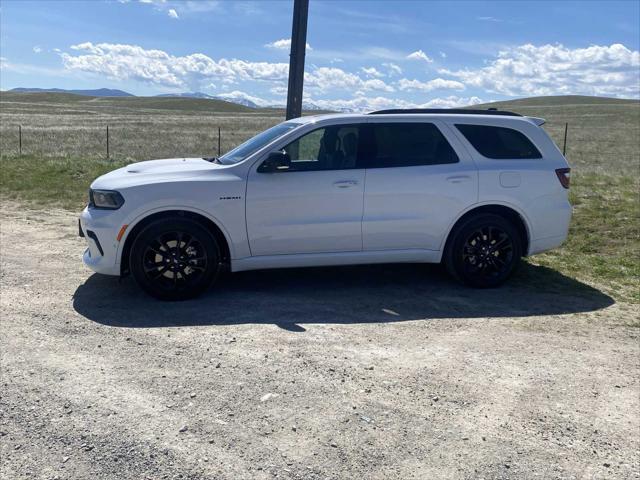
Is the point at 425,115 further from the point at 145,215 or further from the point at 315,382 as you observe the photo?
the point at 315,382

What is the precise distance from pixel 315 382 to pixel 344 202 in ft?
7.72

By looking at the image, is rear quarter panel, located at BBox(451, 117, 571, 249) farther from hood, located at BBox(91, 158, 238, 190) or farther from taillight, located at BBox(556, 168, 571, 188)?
hood, located at BBox(91, 158, 238, 190)

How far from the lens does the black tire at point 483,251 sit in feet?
21.0

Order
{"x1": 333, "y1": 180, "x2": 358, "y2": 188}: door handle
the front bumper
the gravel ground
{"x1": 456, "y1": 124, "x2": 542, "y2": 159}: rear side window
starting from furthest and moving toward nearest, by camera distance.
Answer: {"x1": 456, "y1": 124, "x2": 542, "y2": 159}: rear side window → {"x1": 333, "y1": 180, "x2": 358, "y2": 188}: door handle → the front bumper → the gravel ground

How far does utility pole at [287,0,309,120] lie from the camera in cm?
988

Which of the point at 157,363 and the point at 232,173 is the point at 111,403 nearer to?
the point at 157,363

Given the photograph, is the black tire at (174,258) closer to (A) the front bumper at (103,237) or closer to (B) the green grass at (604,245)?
(A) the front bumper at (103,237)

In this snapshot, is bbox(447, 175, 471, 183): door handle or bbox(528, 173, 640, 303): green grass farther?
bbox(528, 173, 640, 303): green grass

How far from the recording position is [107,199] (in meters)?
5.73

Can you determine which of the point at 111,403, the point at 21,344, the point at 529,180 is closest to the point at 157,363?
the point at 111,403

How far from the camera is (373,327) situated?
529 centimetres

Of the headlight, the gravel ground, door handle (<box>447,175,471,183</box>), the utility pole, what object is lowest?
the gravel ground

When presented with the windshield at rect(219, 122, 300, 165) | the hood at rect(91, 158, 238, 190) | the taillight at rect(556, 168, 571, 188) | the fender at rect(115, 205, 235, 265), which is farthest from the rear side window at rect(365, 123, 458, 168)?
the fender at rect(115, 205, 235, 265)

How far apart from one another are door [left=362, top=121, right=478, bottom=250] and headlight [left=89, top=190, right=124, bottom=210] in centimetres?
233
